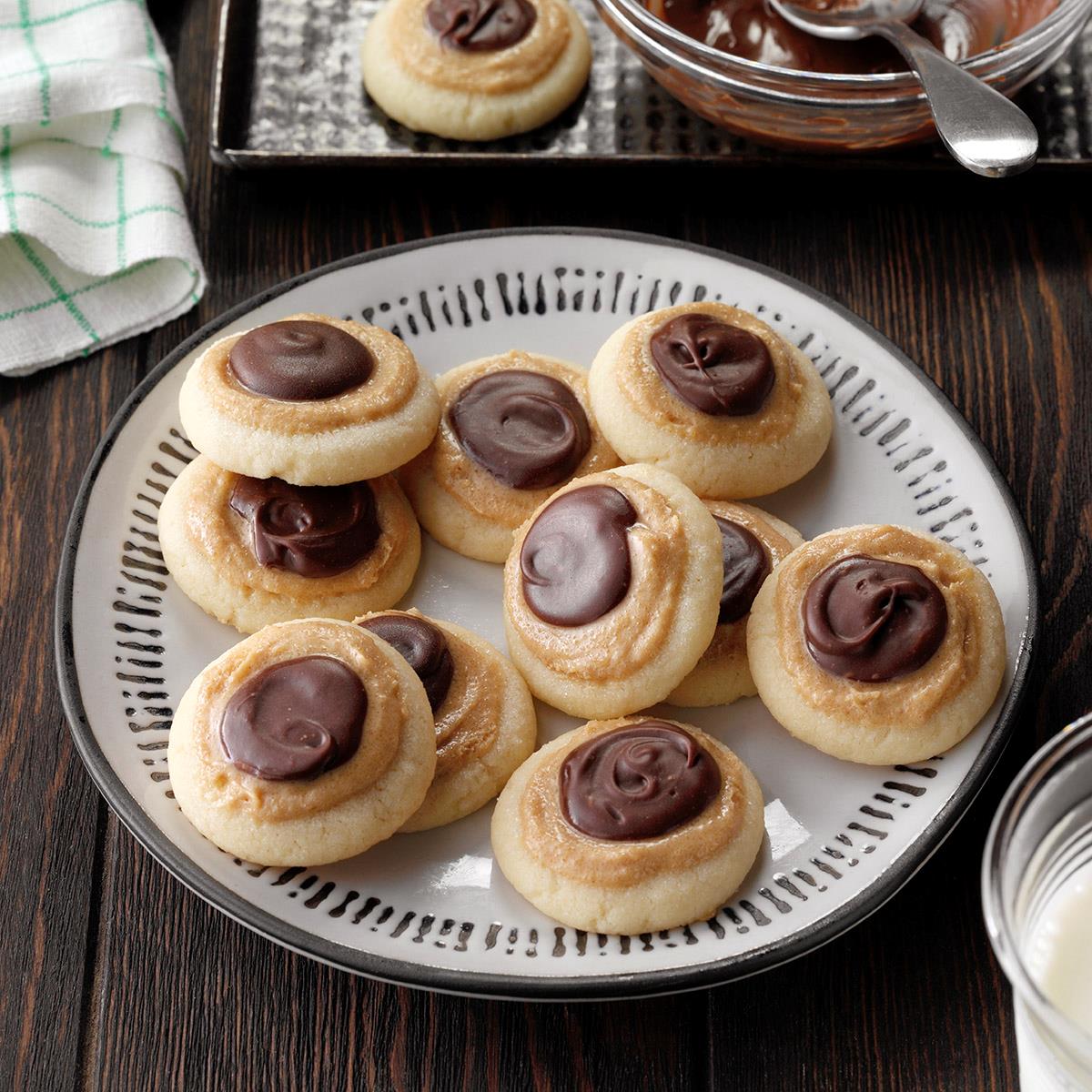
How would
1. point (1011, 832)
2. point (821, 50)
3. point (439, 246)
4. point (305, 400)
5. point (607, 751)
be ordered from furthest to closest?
point (821, 50) < point (439, 246) < point (305, 400) < point (607, 751) < point (1011, 832)

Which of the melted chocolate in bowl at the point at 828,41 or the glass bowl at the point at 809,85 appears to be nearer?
the glass bowl at the point at 809,85

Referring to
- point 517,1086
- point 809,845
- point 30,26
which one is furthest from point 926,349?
point 30,26

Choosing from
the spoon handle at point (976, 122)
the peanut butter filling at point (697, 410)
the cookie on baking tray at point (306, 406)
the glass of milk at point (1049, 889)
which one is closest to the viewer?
the glass of milk at point (1049, 889)

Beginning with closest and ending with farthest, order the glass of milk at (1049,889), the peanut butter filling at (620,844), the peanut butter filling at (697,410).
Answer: the glass of milk at (1049,889)
the peanut butter filling at (620,844)
the peanut butter filling at (697,410)

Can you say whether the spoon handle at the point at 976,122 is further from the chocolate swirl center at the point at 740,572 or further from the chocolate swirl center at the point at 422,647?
the chocolate swirl center at the point at 422,647

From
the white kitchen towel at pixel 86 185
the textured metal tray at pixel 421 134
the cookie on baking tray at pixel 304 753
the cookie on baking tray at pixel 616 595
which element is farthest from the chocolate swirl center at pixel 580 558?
the white kitchen towel at pixel 86 185

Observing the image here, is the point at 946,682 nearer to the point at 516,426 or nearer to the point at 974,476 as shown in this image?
the point at 974,476

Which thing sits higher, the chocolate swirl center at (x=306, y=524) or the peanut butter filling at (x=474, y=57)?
the peanut butter filling at (x=474, y=57)

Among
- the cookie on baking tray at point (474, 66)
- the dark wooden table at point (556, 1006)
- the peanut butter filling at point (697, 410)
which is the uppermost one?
the cookie on baking tray at point (474, 66)
